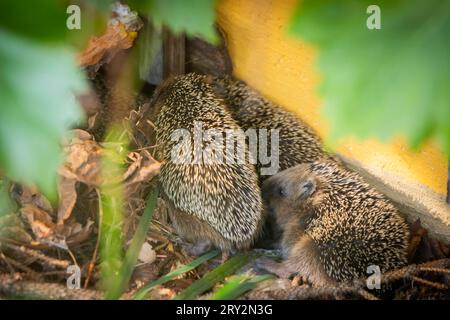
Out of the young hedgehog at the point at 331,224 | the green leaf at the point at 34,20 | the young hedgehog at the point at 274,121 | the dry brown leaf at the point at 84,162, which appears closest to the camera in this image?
the green leaf at the point at 34,20

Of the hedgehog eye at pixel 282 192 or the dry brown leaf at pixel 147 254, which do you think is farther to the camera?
the hedgehog eye at pixel 282 192

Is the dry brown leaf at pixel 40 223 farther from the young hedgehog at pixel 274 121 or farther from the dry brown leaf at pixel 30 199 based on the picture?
the young hedgehog at pixel 274 121

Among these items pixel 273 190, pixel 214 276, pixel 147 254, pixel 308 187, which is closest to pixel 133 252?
pixel 147 254

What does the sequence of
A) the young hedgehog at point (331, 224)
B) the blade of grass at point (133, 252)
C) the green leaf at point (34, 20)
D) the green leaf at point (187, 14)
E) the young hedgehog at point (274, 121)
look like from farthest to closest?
the young hedgehog at point (274, 121) → the young hedgehog at point (331, 224) → the blade of grass at point (133, 252) → the green leaf at point (187, 14) → the green leaf at point (34, 20)

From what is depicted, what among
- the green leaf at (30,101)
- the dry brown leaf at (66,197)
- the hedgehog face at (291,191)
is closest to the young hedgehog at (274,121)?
the hedgehog face at (291,191)
